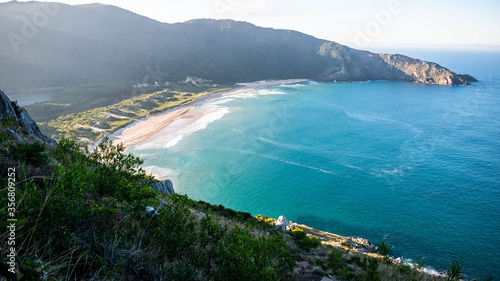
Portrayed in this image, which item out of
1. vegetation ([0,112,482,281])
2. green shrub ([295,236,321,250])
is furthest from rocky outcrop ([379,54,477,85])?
vegetation ([0,112,482,281])

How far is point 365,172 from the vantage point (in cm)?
4462

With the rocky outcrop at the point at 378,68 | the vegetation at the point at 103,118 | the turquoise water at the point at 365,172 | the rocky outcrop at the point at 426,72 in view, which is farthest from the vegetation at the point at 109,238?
the rocky outcrop at the point at 426,72

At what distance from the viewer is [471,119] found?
245 feet

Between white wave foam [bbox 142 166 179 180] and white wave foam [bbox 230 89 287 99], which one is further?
white wave foam [bbox 230 89 287 99]

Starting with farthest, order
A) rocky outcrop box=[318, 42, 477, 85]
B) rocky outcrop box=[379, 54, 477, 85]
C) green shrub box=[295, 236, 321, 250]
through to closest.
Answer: rocky outcrop box=[318, 42, 477, 85] < rocky outcrop box=[379, 54, 477, 85] < green shrub box=[295, 236, 321, 250]

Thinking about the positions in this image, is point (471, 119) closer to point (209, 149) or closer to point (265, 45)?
point (209, 149)

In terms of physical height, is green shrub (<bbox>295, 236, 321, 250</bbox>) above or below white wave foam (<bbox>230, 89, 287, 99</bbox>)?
below

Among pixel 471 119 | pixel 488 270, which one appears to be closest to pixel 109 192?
pixel 488 270

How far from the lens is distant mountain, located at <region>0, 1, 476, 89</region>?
405 feet

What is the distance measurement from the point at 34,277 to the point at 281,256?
806 cm

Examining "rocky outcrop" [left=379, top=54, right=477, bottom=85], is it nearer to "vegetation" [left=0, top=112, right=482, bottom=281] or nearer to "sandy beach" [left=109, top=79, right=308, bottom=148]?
"sandy beach" [left=109, top=79, right=308, bottom=148]

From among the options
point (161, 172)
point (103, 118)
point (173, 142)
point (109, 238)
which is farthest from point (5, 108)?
point (103, 118)

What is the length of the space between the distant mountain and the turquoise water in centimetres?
8231

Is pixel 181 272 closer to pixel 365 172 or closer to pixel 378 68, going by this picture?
pixel 365 172
